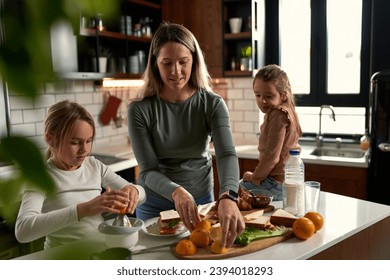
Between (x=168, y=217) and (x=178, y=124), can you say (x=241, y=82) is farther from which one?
(x=168, y=217)

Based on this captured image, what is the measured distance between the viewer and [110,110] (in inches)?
117

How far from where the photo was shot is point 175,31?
135 centimetres

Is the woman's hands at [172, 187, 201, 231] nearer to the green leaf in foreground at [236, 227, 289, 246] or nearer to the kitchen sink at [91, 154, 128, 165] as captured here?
the green leaf in foreground at [236, 227, 289, 246]

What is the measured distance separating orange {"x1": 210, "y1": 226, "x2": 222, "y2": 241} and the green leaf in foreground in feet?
0.17

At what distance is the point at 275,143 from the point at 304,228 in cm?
65

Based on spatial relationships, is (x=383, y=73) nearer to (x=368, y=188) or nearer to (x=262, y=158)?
(x=368, y=188)

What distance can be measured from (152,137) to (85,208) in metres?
0.45

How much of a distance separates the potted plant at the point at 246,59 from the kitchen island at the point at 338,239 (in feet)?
5.07

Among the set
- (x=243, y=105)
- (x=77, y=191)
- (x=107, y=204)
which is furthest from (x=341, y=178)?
(x=107, y=204)

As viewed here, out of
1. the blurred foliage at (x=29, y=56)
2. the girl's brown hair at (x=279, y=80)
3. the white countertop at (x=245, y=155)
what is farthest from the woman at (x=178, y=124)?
the blurred foliage at (x=29, y=56)

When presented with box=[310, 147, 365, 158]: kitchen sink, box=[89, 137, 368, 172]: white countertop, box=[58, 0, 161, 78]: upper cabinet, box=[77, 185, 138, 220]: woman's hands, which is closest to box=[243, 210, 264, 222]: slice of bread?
box=[77, 185, 138, 220]: woman's hands

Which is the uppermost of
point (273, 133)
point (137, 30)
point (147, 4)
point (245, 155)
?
point (147, 4)

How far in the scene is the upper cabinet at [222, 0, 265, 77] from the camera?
2.94 metres
